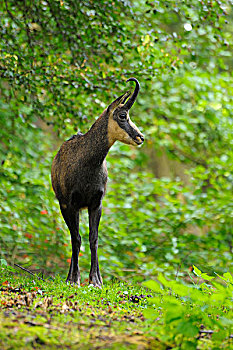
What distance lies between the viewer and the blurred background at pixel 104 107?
7461 mm

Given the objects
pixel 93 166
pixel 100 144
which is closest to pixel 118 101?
pixel 100 144

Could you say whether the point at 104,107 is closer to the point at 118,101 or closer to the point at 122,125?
the point at 118,101

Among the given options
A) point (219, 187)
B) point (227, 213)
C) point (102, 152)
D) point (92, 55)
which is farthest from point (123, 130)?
point (219, 187)

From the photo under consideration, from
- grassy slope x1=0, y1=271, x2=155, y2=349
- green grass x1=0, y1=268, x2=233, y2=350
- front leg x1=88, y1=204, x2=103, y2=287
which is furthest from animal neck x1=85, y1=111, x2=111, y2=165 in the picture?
green grass x1=0, y1=268, x2=233, y2=350

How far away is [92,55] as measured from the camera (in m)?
8.32

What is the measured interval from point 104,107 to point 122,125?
10.1ft

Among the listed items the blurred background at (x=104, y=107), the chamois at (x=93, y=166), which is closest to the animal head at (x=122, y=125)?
the chamois at (x=93, y=166)

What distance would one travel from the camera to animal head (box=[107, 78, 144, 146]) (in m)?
4.91

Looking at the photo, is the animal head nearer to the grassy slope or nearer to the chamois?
the chamois

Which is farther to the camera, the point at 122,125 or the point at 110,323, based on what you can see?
the point at 122,125

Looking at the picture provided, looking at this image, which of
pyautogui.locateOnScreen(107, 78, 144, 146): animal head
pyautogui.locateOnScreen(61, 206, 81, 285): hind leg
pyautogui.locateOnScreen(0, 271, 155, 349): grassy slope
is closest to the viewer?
pyautogui.locateOnScreen(0, 271, 155, 349): grassy slope

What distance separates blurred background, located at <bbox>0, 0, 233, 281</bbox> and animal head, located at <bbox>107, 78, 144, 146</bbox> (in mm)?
2280

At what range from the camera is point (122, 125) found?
493 centimetres

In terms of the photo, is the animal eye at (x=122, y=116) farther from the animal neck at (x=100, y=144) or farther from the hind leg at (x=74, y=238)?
the hind leg at (x=74, y=238)
